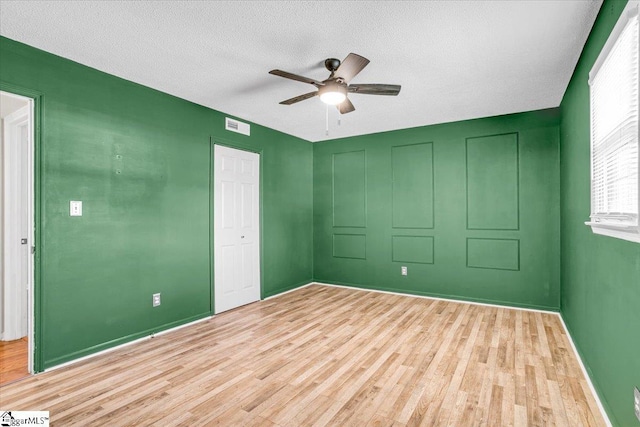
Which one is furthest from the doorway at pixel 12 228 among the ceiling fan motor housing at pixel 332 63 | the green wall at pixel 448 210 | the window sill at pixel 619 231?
the window sill at pixel 619 231

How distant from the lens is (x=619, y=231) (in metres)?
1.68

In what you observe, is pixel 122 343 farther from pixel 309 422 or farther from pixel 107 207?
pixel 309 422

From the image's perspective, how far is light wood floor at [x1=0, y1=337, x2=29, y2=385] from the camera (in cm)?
259

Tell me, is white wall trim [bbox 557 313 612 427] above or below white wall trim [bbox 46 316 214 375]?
above

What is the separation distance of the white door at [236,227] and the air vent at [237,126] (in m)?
0.28

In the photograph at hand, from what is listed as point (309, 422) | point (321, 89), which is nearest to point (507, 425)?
point (309, 422)

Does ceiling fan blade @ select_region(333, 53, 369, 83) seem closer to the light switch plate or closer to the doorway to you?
the light switch plate

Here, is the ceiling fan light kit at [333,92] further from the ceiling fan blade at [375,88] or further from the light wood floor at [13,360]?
the light wood floor at [13,360]

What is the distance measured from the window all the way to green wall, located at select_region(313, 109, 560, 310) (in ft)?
7.32

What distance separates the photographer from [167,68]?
3.02m

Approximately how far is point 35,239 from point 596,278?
14.2 feet

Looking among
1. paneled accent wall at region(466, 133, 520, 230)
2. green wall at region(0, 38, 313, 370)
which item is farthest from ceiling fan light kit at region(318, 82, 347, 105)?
paneled accent wall at region(466, 133, 520, 230)

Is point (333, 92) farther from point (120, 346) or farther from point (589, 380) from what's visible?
point (120, 346)

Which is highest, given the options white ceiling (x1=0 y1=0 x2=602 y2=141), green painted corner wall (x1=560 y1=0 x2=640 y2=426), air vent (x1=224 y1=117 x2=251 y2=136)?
white ceiling (x1=0 y1=0 x2=602 y2=141)
